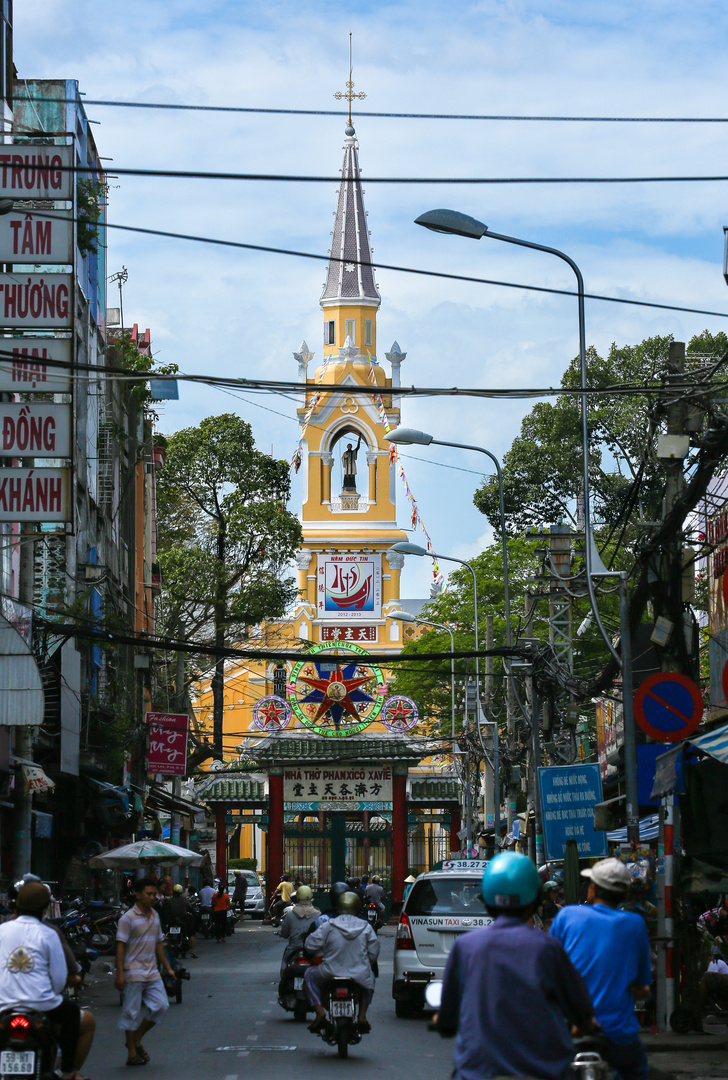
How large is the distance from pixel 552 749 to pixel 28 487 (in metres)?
16.8

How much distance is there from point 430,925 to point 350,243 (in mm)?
61352

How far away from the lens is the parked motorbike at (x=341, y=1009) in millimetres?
14508

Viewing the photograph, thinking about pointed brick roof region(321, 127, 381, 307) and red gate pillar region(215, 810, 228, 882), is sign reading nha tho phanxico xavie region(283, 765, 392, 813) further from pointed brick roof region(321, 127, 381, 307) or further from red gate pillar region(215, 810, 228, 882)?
pointed brick roof region(321, 127, 381, 307)

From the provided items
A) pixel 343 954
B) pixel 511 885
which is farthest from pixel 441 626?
pixel 511 885

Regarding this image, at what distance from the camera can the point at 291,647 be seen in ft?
236

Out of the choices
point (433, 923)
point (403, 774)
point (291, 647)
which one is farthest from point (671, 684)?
point (291, 647)

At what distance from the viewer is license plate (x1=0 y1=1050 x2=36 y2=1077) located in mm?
9352

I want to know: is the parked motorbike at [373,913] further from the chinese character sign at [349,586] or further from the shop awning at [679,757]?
the chinese character sign at [349,586]

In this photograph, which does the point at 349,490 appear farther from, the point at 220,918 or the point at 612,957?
the point at 612,957

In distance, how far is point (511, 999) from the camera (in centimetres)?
620

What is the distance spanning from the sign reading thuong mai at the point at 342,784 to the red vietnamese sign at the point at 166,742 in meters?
17.5

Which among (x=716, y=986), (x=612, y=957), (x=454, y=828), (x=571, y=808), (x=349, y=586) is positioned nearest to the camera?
(x=612, y=957)

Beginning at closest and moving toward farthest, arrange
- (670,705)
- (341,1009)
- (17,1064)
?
(17,1064), (341,1009), (670,705)

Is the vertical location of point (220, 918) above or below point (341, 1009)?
below
